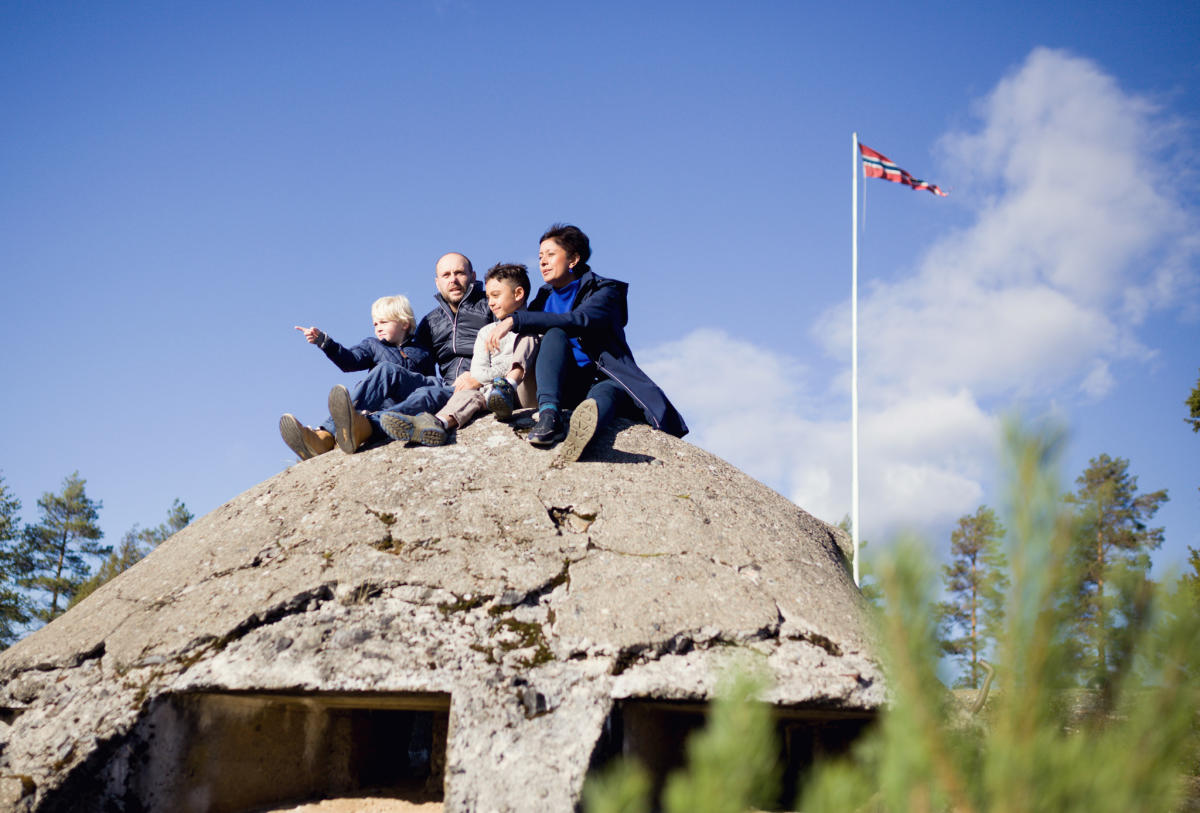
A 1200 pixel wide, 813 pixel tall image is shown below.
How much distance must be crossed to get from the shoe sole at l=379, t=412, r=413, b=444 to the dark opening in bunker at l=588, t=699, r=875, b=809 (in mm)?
2300

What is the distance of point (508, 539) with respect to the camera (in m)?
4.37

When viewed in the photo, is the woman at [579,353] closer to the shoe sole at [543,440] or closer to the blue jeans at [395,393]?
the shoe sole at [543,440]

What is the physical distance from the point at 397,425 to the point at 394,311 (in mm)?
1900

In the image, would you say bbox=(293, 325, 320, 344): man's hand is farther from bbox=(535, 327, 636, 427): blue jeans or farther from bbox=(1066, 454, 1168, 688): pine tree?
bbox=(1066, 454, 1168, 688): pine tree

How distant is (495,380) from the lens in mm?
5199

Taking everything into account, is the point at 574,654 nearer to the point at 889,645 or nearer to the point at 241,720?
the point at 241,720

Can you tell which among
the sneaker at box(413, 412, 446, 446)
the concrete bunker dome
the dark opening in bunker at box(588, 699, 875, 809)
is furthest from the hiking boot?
the dark opening in bunker at box(588, 699, 875, 809)

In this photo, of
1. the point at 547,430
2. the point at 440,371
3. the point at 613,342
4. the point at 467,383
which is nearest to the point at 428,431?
the point at 467,383

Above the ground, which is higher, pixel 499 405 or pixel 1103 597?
pixel 499 405

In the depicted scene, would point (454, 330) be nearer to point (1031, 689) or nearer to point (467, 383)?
point (467, 383)

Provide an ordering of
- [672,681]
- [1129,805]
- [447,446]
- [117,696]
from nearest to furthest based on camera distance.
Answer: [1129,805]
[672,681]
[117,696]
[447,446]

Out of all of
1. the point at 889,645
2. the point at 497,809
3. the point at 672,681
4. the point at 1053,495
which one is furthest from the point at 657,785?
the point at 1053,495

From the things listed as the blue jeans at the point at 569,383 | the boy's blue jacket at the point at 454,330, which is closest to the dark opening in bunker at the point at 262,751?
the blue jeans at the point at 569,383

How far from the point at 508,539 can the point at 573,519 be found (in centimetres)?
41
